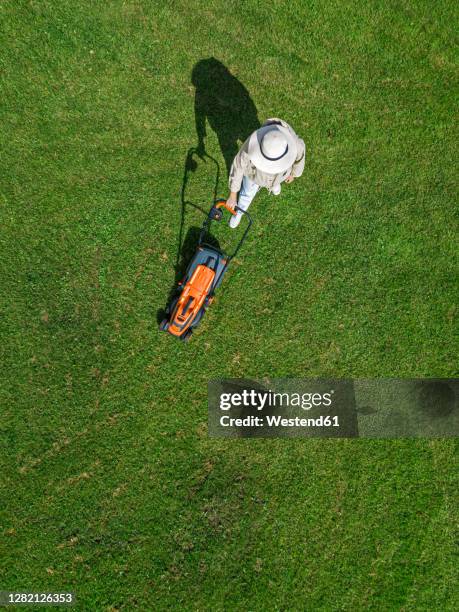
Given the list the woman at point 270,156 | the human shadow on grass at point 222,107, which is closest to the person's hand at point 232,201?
the woman at point 270,156

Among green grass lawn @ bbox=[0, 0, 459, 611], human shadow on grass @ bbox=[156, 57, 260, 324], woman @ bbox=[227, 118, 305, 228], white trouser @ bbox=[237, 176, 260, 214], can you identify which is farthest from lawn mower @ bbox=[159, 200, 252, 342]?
woman @ bbox=[227, 118, 305, 228]

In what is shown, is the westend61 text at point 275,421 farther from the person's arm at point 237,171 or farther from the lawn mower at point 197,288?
the person's arm at point 237,171

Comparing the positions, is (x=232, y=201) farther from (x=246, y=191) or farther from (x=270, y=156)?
(x=270, y=156)

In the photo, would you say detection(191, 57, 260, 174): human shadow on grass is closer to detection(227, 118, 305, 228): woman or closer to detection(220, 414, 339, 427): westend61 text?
detection(227, 118, 305, 228): woman

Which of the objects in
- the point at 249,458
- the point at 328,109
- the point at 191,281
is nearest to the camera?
the point at 191,281

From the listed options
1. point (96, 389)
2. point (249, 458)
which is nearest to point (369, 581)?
point (249, 458)

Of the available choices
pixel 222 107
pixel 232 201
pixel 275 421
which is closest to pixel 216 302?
pixel 232 201

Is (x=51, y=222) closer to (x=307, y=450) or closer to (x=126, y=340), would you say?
(x=126, y=340)
